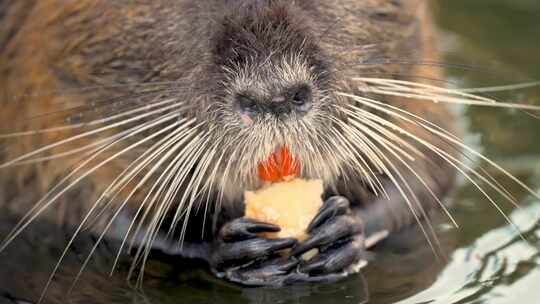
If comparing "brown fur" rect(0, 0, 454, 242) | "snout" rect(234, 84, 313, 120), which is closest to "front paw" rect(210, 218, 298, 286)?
"brown fur" rect(0, 0, 454, 242)

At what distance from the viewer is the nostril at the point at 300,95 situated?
11.1 feet

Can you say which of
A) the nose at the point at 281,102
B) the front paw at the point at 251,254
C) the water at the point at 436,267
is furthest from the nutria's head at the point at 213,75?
the water at the point at 436,267

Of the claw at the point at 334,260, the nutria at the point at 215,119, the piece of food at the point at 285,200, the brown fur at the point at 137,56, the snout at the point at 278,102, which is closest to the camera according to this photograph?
the snout at the point at 278,102

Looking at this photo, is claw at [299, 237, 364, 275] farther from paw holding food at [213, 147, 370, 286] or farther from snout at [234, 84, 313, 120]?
snout at [234, 84, 313, 120]

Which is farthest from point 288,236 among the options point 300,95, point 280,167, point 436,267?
point 300,95

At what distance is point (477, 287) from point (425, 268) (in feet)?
0.67

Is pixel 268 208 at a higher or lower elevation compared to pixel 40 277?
higher

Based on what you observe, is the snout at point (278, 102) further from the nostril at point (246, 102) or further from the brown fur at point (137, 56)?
the brown fur at point (137, 56)

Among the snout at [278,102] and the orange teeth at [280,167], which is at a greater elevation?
the snout at [278,102]

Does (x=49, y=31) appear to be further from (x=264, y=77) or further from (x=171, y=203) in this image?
(x=264, y=77)

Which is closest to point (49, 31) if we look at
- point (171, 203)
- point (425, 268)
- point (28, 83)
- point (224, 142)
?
point (28, 83)

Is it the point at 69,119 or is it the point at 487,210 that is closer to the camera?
the point at 69,119

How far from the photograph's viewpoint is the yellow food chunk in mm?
3828

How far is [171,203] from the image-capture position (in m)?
4.00
